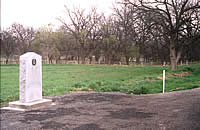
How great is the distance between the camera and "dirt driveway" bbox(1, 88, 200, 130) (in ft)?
18.9

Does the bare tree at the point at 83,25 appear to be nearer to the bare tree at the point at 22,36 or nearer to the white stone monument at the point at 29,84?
the bare tree at the point at 22,36

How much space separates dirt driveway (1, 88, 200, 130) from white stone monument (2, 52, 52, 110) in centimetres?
56

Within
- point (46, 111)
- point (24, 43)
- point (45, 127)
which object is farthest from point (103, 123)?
point (24, 43)

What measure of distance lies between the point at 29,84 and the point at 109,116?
3564mm

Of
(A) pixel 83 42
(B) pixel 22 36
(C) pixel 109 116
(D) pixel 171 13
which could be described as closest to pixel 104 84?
(C) pixel 109 116

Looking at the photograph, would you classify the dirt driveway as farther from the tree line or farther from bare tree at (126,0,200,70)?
the tree line

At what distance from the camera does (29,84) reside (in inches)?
347

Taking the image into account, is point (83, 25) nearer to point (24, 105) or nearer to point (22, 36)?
point (22, 36)

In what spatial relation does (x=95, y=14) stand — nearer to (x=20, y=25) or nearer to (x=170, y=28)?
(x=20, y=25)

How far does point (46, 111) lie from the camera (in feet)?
25.5

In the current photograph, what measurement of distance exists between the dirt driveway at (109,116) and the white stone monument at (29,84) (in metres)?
0.56

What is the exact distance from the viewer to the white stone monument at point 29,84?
8.53 meters

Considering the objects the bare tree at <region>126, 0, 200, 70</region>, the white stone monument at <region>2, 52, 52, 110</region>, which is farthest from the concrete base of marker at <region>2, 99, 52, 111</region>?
the bare tree at <region>126, 0, 200, 70</region>

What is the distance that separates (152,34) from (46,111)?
2060cm
